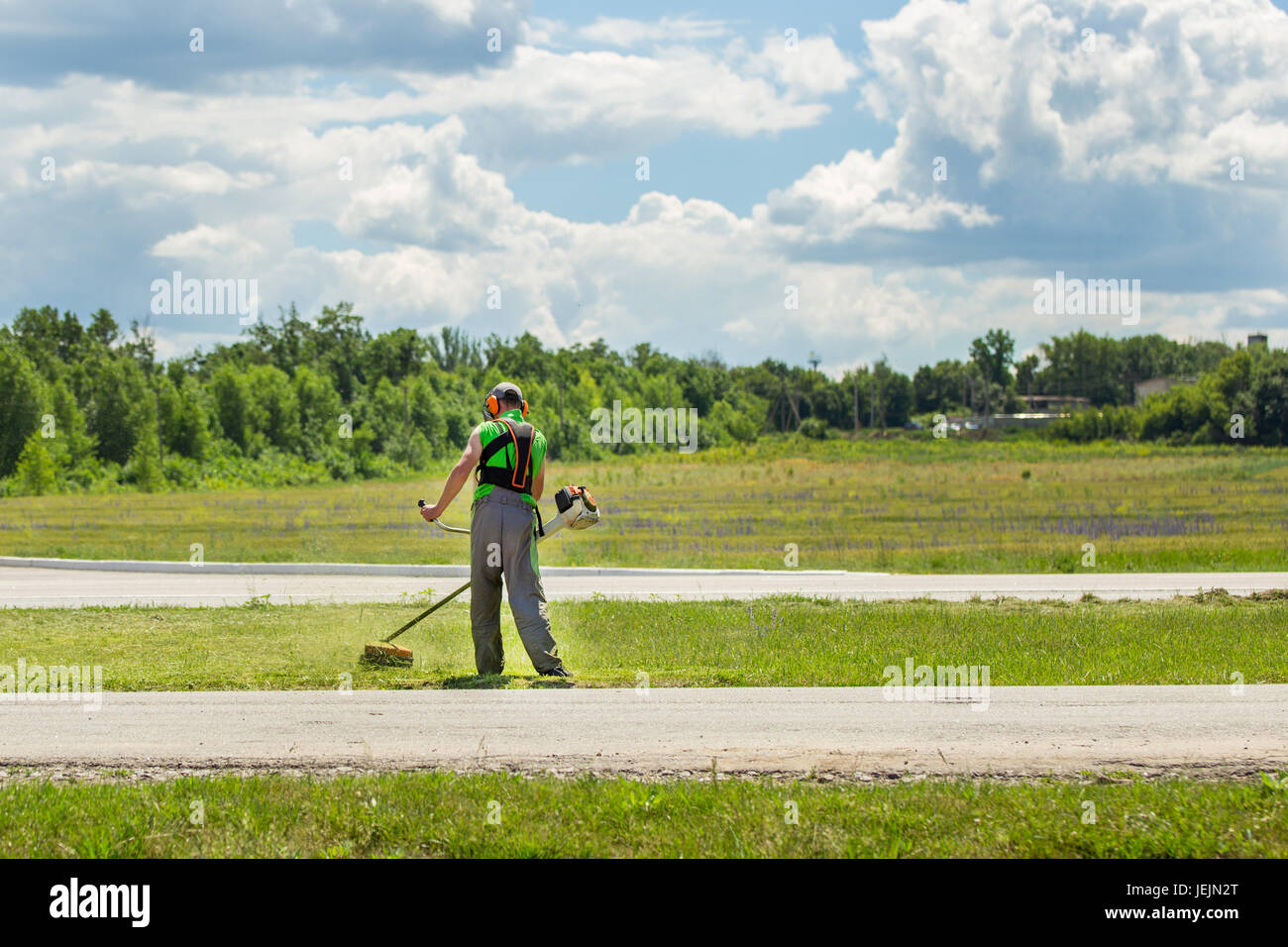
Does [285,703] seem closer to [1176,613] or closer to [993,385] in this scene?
[1176,613]

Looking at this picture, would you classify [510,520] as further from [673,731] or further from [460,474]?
[673,731]

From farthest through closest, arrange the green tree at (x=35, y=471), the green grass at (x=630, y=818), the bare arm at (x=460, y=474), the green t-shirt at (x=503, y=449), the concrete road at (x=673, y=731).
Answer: the green tree at (x=35, y=471) → the green t-shirt at (x=503, y=449) → the bare arm at (x=460, y=474) → the concrete road at (x=673, y=731) → the green grass at (x=630, y=818)

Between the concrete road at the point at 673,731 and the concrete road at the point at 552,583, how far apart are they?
26.6ft

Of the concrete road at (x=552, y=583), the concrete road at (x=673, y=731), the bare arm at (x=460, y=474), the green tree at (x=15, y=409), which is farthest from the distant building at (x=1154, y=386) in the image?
the bare arm at (x=460, y=474)

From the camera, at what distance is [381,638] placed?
11.9 metres

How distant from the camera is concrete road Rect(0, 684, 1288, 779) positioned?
268 inches

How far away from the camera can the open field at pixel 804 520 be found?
79.7 ft

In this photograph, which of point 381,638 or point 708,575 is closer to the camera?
point 381,638

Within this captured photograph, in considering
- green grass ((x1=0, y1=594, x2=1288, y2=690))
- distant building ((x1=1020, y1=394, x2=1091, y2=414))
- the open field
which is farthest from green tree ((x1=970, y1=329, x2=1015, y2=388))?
green grass ((x1=0, y1=594, x2=1288, y2=690))

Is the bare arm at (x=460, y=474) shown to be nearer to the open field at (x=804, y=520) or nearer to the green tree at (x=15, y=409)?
the open field at (x=804, y=520)

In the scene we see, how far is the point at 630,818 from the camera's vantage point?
562 cm

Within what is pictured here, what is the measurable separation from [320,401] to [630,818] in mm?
83819
